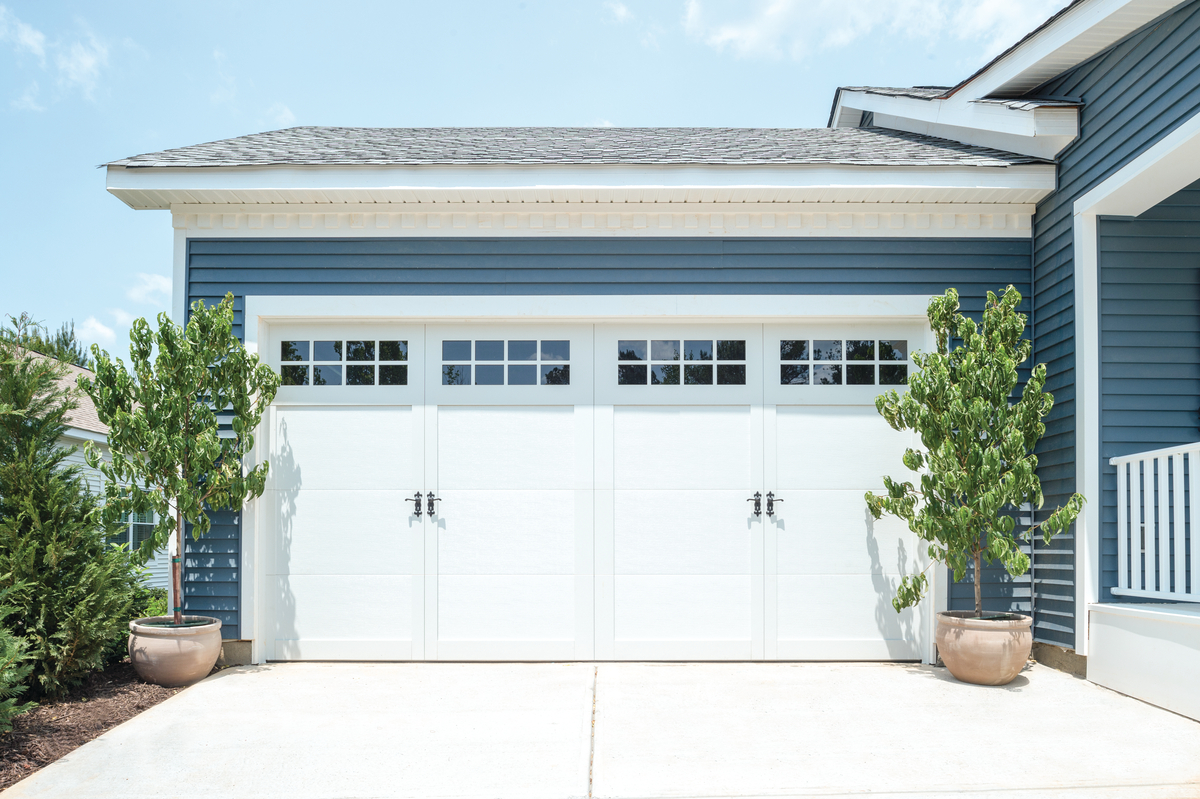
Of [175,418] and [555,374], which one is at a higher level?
[555,374]

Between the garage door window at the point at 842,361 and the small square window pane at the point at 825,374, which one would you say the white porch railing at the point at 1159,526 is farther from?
the small square window pane at the point at 825,374

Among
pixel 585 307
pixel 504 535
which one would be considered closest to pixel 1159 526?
pixel 585 307

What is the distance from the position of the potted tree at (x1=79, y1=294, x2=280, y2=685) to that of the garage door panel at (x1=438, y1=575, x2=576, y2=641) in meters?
1.36

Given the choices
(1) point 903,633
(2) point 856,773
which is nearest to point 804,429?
(1) point 903,633

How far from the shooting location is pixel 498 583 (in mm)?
4945

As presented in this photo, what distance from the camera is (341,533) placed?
4984 mm

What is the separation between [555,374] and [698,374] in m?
0.95

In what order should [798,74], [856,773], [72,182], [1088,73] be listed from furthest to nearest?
[72,182] < [798,74] < [1088,73] < [856,773]

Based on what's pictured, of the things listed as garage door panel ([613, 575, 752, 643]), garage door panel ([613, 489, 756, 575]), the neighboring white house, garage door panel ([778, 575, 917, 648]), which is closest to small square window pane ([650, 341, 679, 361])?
garage door panel ([613, 489, 756, 575])

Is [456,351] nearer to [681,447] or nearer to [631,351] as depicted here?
[631,351]

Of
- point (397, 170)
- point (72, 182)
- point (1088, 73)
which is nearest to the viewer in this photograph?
point (1088, 73)

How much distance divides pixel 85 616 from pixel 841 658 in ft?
14.4

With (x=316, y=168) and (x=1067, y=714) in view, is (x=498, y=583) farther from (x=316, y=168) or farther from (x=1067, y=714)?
(x=1067, y=714)

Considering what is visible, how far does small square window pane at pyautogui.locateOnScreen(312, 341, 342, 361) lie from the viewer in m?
5.11
